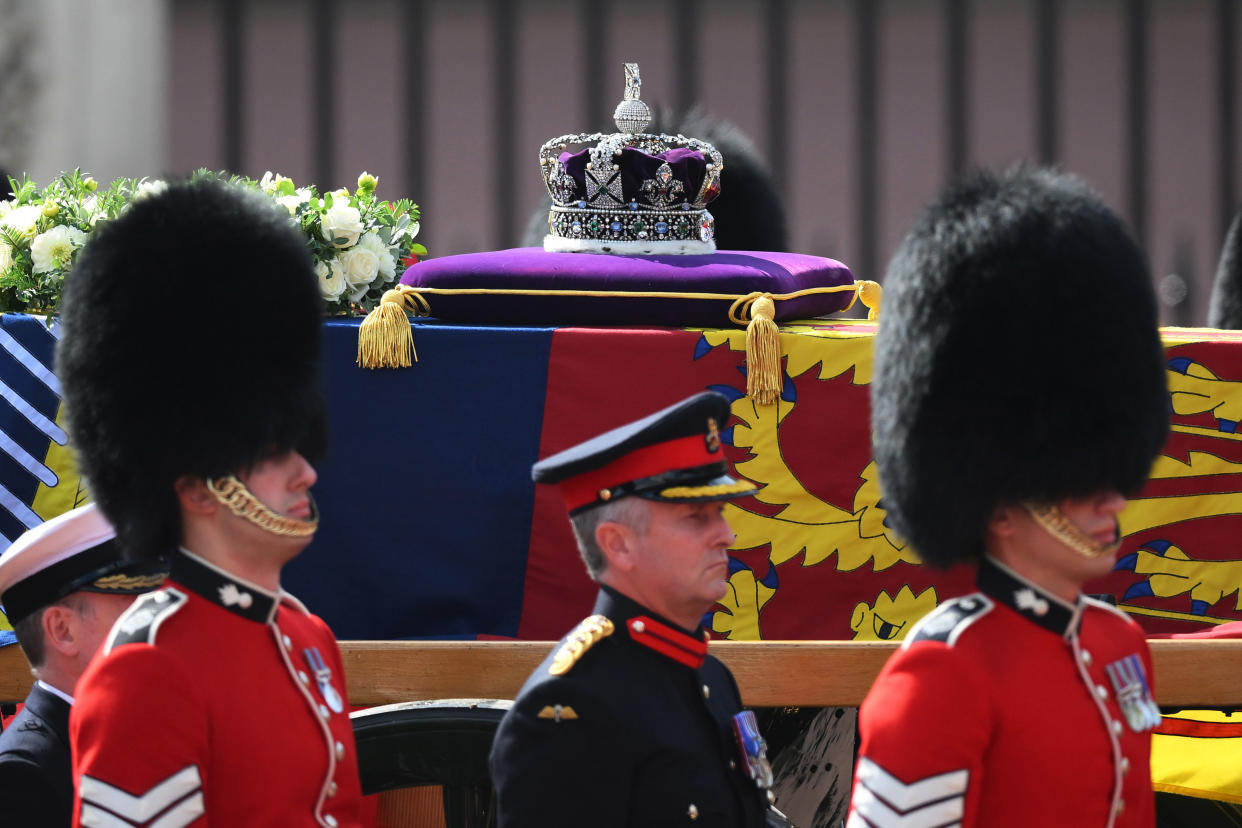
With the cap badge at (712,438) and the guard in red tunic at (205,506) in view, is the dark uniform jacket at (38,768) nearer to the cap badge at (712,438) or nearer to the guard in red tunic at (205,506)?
the guard in red tunic at (205,506)

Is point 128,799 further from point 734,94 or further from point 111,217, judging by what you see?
point 734,94

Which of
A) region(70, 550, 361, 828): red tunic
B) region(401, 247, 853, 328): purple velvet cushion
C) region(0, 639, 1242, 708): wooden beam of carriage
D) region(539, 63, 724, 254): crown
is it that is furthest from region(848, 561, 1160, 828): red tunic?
region(539, 63, 724, 254): crown

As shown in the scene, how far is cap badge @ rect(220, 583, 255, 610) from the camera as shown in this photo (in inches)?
81.8

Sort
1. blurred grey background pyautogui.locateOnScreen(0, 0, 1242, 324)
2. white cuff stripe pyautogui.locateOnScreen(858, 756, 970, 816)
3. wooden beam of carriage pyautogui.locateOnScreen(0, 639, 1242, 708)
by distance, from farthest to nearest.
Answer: blurred grey background pyautogui.locateOnScreen(0, 0, 1242, 324)
wooden beam of carriage pyautogui.locateOnScreen(0, 639, 1242, 708)
white cuff stripe pyautogui.locateOnScreen(858, 756, 970, 816)

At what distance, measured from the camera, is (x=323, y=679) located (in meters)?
2.18

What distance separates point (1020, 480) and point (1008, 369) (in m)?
0.13

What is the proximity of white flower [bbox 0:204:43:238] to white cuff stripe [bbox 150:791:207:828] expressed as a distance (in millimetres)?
1637

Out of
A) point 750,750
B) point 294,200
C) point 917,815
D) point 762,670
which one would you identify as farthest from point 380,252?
point 917,815

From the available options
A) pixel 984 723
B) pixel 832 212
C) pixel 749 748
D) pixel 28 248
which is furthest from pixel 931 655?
pixel 832 212

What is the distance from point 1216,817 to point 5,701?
194cm

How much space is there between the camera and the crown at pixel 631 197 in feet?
11.2

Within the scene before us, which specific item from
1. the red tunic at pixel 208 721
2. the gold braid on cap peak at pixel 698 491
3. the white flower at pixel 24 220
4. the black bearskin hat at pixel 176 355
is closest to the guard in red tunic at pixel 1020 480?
the gold braid on cap peak at pixel 698 491

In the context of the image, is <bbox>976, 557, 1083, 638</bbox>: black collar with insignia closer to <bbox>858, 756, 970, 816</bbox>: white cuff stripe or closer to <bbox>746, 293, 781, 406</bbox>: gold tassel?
<bbox>858, 756, 970, 816</bbox>: white cuff stripe

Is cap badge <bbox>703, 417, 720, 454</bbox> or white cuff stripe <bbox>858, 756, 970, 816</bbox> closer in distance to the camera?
white cuff stripe <bbox>858, 756, 970, 816</bbox>
